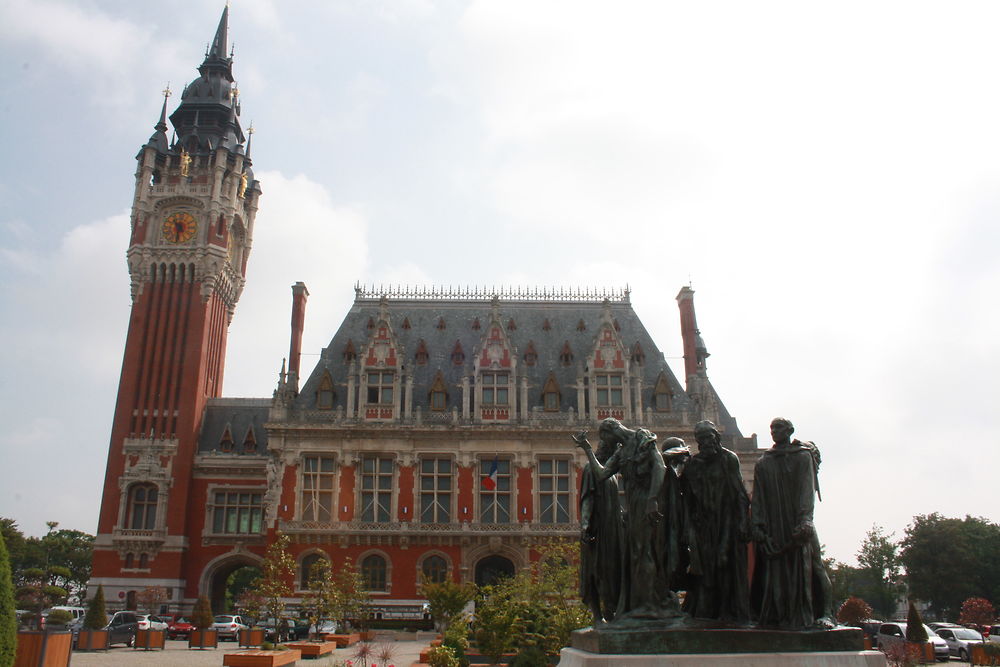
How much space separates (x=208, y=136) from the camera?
56.8 meters

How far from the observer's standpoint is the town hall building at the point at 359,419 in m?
38.4

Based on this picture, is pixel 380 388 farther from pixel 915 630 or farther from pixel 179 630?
pixel 915 630

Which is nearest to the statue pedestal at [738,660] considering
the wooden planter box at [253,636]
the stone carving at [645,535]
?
the stone carving at [645,535]

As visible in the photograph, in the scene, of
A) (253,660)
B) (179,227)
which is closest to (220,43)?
(179,227)

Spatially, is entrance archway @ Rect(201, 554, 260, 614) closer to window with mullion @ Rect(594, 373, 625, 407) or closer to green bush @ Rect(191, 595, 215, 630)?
green bush @ Rect(191, 595, 215, 630)

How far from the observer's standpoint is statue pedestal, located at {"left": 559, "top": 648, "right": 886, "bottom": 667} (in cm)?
722

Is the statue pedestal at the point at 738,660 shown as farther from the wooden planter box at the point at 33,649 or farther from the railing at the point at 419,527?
the railing at the point at 419,527

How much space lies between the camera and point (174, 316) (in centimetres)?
5000

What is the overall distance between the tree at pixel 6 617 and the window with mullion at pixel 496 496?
92.3ft

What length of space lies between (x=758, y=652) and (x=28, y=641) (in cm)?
1279

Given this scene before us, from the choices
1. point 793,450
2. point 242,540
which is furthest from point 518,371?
point 793,450

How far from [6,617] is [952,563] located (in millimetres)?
64563

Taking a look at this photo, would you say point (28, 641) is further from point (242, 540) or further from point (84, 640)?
point (242, 540)

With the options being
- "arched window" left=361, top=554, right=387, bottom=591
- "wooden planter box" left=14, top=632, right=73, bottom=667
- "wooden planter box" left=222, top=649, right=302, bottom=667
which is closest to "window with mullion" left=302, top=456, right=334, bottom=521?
"arched window" left=361, top=554, right=387, bottom=591
